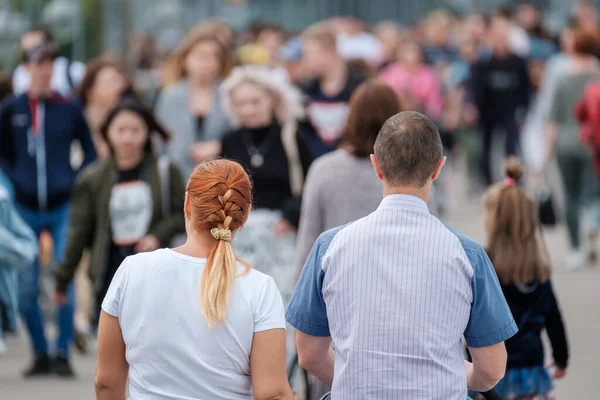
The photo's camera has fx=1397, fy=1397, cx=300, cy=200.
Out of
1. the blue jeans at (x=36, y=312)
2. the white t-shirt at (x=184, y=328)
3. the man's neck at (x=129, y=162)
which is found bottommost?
the blue jeans at (x=36, y=312)

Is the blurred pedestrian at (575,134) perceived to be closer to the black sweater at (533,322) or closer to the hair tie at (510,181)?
the hair tie at (510,181)

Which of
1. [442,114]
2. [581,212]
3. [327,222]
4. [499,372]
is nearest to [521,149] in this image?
[442,114]

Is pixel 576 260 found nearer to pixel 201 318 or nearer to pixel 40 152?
pixel 40 152

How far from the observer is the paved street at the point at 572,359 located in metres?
8.30

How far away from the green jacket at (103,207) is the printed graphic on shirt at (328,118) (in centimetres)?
432

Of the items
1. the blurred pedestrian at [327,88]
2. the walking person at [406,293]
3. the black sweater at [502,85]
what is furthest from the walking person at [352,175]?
the black sweater at [502,85]

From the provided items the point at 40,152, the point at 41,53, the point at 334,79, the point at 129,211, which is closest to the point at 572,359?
the point at 129,211

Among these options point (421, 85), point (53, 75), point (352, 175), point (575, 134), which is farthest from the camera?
point (421, 85)

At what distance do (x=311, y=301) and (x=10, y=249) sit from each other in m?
3.54

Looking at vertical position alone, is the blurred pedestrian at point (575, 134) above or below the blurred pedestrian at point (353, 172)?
below

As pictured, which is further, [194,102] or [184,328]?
[194,102]

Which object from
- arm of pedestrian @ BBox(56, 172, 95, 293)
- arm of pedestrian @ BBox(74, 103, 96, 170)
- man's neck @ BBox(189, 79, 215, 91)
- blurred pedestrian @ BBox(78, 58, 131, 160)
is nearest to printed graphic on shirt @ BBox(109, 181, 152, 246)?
arm of pedestrian @ BBox(56, 172, 95, 293)

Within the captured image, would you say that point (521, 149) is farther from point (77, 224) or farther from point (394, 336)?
point (394, 336)

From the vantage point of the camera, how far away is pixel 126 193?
303 inches
